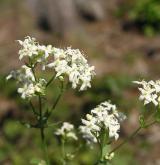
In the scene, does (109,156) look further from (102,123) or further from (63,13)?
(63,13)

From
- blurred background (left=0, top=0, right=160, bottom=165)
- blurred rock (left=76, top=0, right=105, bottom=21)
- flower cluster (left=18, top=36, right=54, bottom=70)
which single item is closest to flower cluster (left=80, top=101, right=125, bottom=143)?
flower cluster (left=18, top=36, right=54, bottom=70)

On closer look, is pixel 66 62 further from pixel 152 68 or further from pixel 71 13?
pixel 71 13

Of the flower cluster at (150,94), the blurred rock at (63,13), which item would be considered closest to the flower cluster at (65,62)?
the flower cluster at (150,94)

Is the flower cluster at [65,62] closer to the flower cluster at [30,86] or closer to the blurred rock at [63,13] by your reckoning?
the flower cluster at [30,86]

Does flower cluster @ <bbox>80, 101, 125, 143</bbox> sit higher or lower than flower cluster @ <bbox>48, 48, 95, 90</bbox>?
lower

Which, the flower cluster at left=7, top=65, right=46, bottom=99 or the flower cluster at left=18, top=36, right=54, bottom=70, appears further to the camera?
the flower cluster at left=18, top=36, right=54, bottom=70

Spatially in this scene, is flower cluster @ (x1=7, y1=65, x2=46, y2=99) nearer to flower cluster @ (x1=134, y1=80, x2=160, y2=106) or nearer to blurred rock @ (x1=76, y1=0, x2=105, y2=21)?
flower cluster @ (x1=134, y1=80, x2=160, y2=106)
